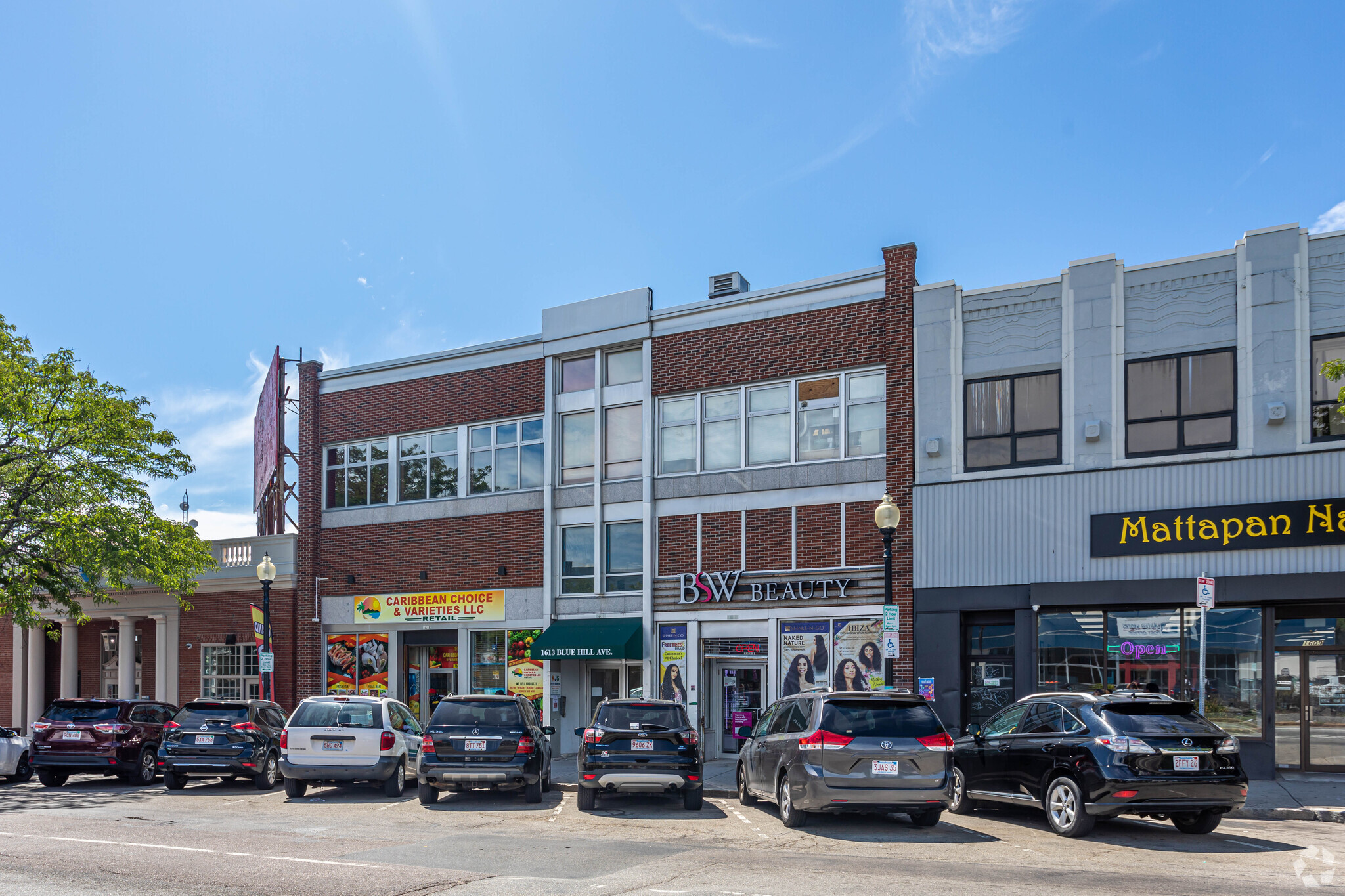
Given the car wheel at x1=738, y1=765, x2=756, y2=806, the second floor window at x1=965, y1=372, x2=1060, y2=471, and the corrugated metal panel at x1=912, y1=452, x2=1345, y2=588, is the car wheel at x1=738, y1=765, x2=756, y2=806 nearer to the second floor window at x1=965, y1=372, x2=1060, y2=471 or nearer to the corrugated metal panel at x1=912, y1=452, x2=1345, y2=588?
the corrugated metal panel at x1=912, y1=452, x2=1345, y2=588

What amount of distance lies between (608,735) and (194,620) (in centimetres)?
2079

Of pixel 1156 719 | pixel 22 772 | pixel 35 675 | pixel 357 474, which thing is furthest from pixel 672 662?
pixel 35 675

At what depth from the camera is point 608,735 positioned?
15516mm

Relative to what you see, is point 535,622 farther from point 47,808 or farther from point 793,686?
point 47,808

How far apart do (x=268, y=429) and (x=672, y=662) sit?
53.8ft

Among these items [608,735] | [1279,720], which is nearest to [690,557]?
[608,735]

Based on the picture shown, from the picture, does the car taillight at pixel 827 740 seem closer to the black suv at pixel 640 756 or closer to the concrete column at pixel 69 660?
the black suv at pixel 640 756

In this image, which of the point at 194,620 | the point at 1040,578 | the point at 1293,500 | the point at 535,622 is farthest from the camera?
the point at 194,620

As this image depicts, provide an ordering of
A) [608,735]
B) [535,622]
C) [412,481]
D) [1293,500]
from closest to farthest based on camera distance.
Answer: [608,735] → [1293,500] → [535,622] → [412,481]

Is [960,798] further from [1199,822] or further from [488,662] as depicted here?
[488,662]

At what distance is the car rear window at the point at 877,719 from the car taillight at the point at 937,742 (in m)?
0.05

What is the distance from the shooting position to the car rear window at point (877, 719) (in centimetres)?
1317

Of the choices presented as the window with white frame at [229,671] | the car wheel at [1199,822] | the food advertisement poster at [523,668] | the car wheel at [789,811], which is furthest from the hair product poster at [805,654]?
the window with white frame at [229,671]

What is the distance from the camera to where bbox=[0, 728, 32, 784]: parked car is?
20422mm
